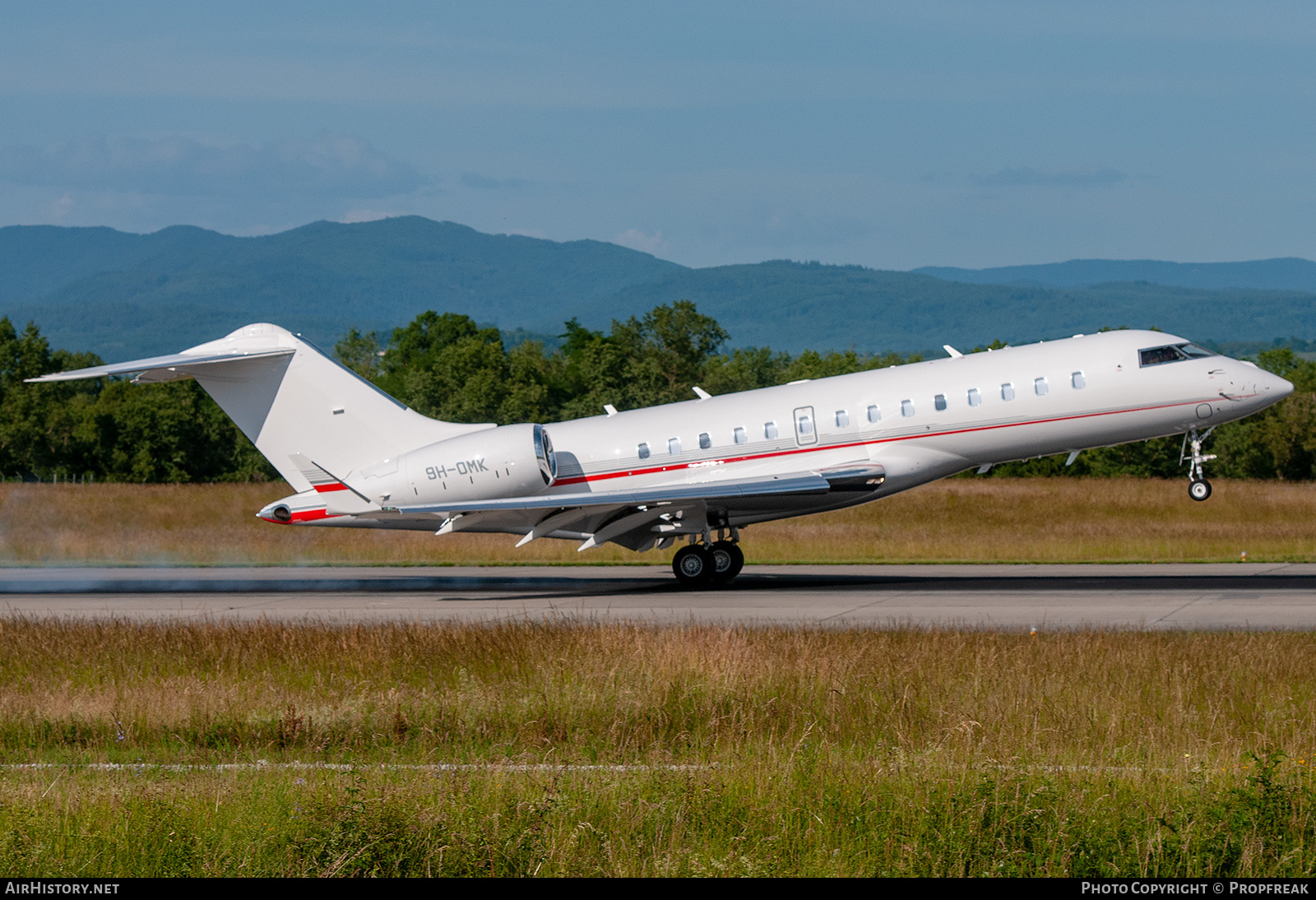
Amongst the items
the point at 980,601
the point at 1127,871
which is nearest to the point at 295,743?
the point at 1127,871

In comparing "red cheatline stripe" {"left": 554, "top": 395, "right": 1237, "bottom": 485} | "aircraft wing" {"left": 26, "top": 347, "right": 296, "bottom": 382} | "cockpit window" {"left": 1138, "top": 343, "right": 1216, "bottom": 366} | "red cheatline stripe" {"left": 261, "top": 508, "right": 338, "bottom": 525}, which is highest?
"aircraft wing" {"left": 26, "top": 347, "right": 296, "bottom": 382}

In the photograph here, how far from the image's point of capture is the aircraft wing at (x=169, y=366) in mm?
22453

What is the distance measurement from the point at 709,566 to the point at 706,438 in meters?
2.61

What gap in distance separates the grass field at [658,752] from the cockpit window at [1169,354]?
8.57 metres

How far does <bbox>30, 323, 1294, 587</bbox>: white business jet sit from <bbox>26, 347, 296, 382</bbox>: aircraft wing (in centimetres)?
5

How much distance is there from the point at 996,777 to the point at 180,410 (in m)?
64.0

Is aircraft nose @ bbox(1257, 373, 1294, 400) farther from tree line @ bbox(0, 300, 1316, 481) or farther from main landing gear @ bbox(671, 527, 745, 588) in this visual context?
tree line @ bbox(0, 300, 1316, 481)

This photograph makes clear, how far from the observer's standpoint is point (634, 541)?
25.7 metres

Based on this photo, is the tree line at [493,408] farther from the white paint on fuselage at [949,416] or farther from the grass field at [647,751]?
the grass field at [647,751]

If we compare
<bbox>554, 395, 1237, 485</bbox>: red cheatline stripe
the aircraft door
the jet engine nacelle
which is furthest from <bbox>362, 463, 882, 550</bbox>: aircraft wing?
the aircraft door

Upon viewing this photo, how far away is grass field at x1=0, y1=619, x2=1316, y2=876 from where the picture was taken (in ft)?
26.9

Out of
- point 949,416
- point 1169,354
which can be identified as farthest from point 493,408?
point 1169,354

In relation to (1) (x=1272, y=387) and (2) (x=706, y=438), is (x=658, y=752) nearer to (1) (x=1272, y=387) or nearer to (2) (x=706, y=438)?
(2) (x=706, y=438)

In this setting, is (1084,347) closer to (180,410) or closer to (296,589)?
(296,589)
